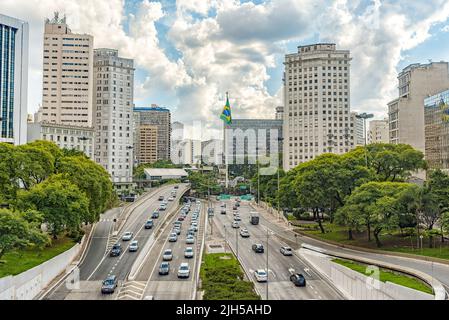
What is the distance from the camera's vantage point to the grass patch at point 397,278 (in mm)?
11070

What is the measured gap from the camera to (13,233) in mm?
11117

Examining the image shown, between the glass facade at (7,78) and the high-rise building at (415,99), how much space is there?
31.1 meters

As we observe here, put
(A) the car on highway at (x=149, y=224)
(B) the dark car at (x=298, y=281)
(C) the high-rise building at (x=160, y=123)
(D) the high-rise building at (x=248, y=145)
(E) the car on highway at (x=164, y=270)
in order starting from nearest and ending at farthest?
(B) the dark car at (x=298, y=281) → (E) the car on highway at (x=164, y=270) → (A) the car on highway at (x=149, y=224) → (D) the high-rise building at (x=248, y=145) → (C) the high-rise building at (x=160, y=123)

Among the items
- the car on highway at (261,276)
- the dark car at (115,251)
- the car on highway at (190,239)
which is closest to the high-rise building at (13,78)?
the dark car at (115,251)

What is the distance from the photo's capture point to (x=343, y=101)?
2074 inches

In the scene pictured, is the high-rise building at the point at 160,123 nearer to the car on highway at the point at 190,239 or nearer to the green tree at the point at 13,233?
the car on highway at the point at 190,239

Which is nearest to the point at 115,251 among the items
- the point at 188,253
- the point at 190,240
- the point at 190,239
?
the point at 188,253

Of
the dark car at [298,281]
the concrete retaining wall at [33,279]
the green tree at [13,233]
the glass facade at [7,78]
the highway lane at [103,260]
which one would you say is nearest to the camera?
the concrete retaining wall at [33,279]

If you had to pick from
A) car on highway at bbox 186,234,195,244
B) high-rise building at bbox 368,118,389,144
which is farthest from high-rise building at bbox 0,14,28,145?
high-rise building at bbox 368,118,389,144

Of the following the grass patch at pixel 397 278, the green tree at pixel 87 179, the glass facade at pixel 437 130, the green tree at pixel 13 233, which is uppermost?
the glass facade at pixel 437 130

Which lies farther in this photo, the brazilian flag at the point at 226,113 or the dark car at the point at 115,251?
the brazilian flag at the point at 226,113

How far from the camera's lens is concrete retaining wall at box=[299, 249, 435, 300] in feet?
31.6

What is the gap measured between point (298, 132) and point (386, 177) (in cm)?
2922

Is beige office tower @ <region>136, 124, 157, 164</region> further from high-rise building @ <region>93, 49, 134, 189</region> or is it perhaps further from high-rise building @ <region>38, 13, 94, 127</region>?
high-rise building @ <region>93, 49, 134, 189</region>
